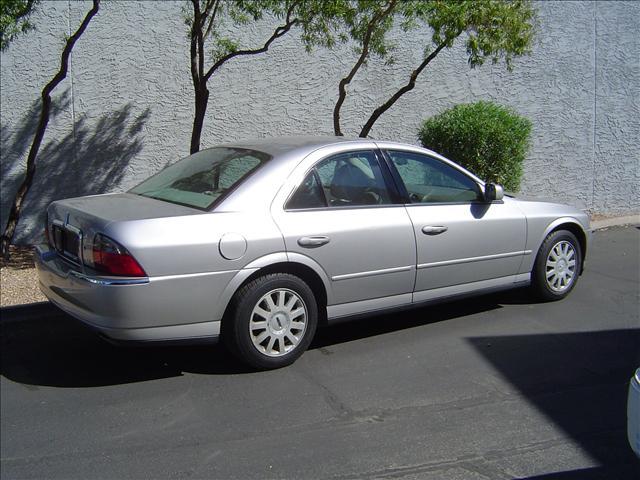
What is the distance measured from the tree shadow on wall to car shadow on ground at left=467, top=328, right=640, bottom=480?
17.8ft

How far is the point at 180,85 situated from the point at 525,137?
450 centimetres

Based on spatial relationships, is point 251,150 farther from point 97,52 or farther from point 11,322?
point 97,52

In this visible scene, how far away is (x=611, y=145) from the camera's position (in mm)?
11656

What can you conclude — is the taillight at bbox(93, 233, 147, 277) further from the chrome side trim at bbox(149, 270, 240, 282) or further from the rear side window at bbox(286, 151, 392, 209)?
the rear side window at bbox(286, 151, 392, 209)

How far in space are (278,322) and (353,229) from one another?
857 millimetres

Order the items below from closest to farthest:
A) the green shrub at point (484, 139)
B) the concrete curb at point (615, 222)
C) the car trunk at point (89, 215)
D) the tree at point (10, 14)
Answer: the car trunk at point (89, 215)
the tree at point (10, 14)
the green shrub at point (484, 139)
the concrete curb at point (615, 222)

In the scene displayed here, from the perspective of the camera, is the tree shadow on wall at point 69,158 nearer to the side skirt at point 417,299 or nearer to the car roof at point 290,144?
the car roof at point 290,144

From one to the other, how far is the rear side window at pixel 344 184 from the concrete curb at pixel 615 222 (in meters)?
6.13

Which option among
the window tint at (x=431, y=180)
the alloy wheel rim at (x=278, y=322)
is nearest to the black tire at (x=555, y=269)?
the window tint at (x=431, y=180)

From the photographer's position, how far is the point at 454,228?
18.5ft

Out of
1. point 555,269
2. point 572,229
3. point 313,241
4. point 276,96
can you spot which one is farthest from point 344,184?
point 276,96

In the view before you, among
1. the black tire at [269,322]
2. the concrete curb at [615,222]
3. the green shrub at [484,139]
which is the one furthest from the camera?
the concrete curb at [615,222]

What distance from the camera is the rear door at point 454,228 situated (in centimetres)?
555

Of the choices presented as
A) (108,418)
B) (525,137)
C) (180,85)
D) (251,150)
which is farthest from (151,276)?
(525,137)
